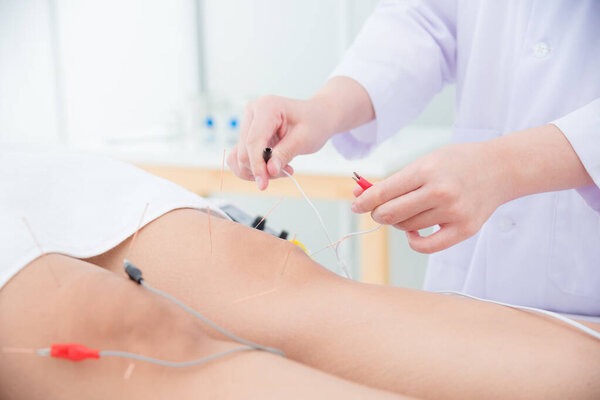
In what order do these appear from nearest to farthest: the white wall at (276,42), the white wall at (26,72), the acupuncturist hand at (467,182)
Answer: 1. the acupuncturist hand at (467,182)
2. the white wall at (26,72)
3. the white wall at (276,42)

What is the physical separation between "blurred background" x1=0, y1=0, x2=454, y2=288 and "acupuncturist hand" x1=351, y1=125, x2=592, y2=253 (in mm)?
1606

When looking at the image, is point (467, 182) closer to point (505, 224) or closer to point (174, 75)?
point (505, 224)

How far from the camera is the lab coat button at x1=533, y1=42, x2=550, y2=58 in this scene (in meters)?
0.98

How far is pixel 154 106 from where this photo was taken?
3.26m

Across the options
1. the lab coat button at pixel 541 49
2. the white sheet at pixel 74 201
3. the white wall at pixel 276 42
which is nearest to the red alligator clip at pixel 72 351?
the white sheet at pixel 74 201

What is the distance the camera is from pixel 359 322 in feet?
2.36

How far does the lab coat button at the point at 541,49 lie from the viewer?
38.7 inches

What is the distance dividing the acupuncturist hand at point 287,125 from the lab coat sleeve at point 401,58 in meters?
0.04

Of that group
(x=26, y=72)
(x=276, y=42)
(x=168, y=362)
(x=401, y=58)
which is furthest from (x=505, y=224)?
(x=26, y=72)

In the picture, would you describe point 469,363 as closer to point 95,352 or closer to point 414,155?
point 95,352

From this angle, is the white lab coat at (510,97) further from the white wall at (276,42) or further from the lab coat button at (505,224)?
the white wall at (276,42)

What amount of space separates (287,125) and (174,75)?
238cm

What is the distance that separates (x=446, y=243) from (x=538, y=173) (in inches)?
6.1

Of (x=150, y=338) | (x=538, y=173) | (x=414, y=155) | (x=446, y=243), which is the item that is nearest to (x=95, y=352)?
(x=150, y=338)
